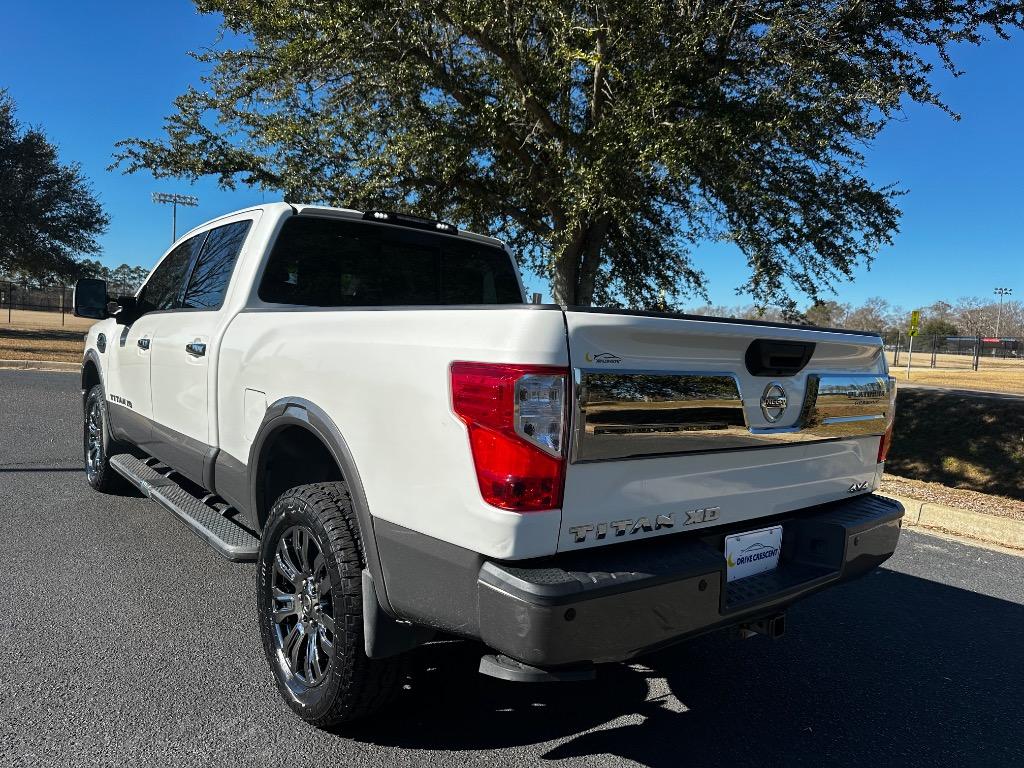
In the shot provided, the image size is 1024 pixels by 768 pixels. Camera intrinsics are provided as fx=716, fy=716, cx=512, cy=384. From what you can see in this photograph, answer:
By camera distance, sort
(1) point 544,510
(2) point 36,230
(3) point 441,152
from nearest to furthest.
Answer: (1) point 544,510, (3) point 441,152, (2) point 36,230

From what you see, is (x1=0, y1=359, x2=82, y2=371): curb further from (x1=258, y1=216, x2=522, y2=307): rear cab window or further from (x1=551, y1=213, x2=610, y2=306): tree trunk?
(x1=258, y1=216, x2=522, y2=307): rear cab window

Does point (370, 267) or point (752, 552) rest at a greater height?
point (370, 267)

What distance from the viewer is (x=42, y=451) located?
7.06 m

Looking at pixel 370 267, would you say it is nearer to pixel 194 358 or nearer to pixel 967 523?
pixel 194 358

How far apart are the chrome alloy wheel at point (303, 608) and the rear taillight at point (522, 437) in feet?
2.86

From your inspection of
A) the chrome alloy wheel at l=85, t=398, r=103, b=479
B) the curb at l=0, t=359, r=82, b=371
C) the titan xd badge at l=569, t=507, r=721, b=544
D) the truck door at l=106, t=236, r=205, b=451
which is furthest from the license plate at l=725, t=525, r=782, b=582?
the curb at l=0, t=359, r=82, b=371

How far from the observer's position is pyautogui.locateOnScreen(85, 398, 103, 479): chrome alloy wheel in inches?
215

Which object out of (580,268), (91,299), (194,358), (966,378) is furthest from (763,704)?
(966,378)

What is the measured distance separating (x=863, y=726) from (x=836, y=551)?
77cm

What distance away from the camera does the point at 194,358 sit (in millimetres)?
3629

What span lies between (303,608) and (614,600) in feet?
4.24

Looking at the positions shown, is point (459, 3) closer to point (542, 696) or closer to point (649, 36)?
point (649, 36)

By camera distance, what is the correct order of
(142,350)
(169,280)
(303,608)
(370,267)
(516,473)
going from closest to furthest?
(516,473), (303,608), (370,267), (142,350), (169,280)


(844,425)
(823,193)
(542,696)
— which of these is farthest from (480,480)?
(823,193)
